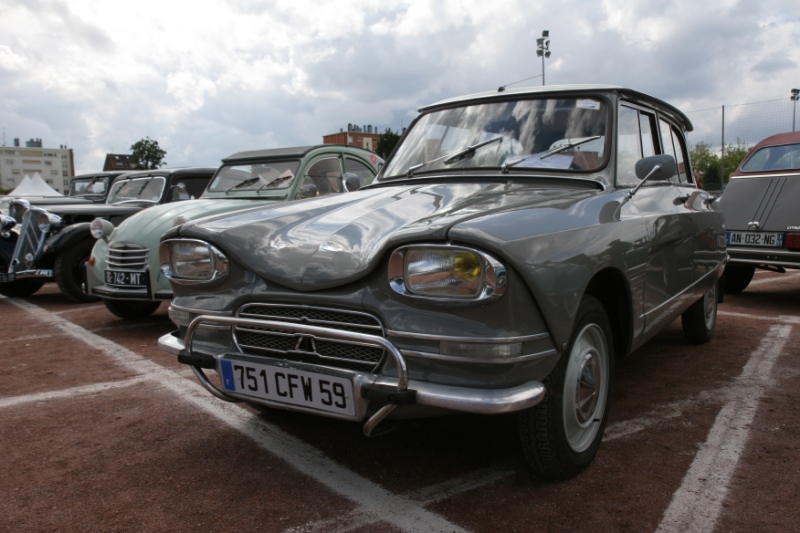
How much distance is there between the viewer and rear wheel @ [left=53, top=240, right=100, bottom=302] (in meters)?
7.64

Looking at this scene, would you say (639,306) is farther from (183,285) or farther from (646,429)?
(183,285)

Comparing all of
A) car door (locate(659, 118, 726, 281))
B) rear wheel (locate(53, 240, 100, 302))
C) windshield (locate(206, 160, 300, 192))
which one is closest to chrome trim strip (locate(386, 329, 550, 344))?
car door (locate(659, 118, 726, 281))

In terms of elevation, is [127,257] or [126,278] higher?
[127,257]

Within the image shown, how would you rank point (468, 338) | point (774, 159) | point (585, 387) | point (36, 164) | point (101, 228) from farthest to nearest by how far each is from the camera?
point (36, 164) < point (774, 159) < point (101, 228) < point (585, 387) < point (468, 338)

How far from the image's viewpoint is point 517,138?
344 centimetres

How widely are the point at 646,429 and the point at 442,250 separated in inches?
69.6

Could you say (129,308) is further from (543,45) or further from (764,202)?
(543,45)

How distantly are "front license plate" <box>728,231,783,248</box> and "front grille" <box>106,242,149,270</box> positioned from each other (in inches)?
241

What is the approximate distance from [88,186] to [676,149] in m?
11.3

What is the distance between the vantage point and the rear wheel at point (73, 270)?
7641 millimetres

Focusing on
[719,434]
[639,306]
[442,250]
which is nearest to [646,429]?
[719,434]

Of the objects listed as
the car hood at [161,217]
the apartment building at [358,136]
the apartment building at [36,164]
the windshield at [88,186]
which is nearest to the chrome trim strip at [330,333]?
the car hood at [161,217]

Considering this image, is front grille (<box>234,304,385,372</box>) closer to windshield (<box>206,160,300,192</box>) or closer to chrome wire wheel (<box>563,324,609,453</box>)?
chrome wire wheel (<box>563,324,609,453</box>)

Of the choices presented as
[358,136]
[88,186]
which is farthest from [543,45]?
[358,136]
